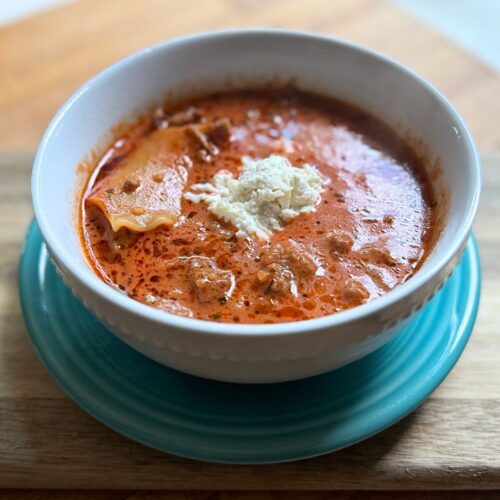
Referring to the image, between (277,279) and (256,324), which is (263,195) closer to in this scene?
(277,279)

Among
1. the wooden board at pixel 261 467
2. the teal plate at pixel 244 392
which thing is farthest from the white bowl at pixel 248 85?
the wooden board at pixel 261 467

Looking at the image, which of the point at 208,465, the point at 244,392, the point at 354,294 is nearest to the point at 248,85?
the point at 354,294

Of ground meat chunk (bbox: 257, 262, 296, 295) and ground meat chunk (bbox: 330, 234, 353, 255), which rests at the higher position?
ground meat chunk (bbox: 330, 234, 353, 255)

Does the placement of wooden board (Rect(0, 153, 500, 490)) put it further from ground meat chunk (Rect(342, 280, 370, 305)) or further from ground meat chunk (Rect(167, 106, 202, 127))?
ground meat chunk (Rect(167, 106, 202, 127))

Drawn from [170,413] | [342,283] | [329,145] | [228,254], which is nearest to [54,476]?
[170,413]

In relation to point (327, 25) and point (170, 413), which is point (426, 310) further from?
point (327, 25)

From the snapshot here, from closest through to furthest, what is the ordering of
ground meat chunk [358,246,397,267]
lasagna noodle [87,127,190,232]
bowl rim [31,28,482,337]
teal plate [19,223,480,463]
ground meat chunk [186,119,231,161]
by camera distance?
bowl rim [31,28,482,337]
teal plate [19,223,480,463]
ground meat chunk [358,246,397,267]
lasagna noodle [87,127,190,232]
ground meat chunk [186,119,231,161]

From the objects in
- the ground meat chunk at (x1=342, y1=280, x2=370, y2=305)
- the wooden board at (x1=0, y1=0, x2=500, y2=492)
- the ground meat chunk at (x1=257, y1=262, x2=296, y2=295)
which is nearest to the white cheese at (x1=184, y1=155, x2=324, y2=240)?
the ground meat chunk at (x1=257, y1=262, x2=296, y2=295)

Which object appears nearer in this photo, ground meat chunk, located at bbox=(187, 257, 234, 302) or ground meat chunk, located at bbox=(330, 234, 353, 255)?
ground meat chunk, located at bbox=(187, 257, 234, 302)
